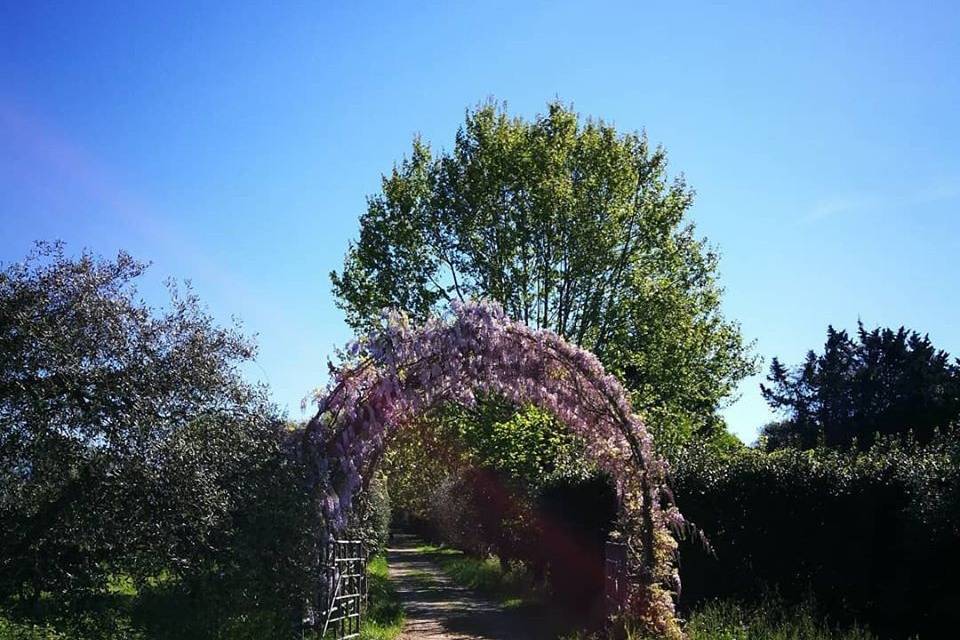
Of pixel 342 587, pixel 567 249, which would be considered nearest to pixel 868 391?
pixel 567 249

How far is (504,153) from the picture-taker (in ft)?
85.0

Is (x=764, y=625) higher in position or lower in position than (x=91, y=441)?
lower

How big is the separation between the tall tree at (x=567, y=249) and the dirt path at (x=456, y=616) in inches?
290

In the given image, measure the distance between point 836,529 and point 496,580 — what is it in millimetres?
13940

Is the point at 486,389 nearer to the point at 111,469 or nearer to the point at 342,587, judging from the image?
the point at 342,587

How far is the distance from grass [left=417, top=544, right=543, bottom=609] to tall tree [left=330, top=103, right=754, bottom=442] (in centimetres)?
565

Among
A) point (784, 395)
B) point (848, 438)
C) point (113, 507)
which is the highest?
point (784, 395)

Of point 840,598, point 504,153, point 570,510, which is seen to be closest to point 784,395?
point 504,153

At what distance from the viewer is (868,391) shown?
1747 inches

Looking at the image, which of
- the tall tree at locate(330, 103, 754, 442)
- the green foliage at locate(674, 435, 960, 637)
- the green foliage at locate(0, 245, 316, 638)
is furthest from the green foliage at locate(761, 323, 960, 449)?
the green foliage at locate(0, 245, 316, 638)

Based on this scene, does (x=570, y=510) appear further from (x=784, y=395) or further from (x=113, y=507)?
(x=784, y=395)

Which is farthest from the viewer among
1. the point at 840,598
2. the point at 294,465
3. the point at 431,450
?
the point at 431,450

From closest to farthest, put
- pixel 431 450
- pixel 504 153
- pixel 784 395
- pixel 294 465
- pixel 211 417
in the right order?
pixel 211 417 < pixel 294 465 < pixel 431 450 < pixel 504 153 < pixel 784 395

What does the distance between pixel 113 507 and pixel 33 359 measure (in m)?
1.51
